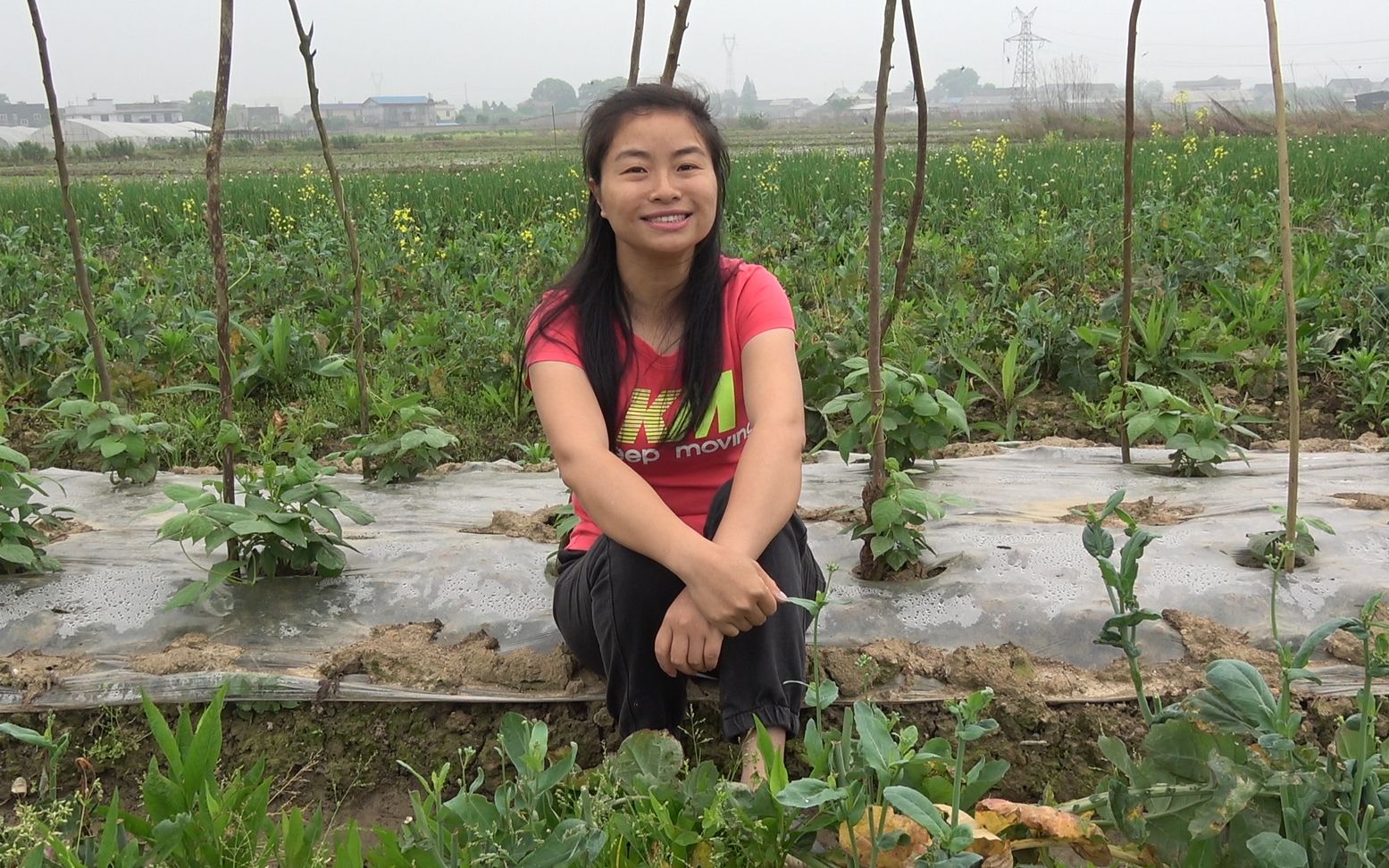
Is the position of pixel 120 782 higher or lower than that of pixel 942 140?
lower

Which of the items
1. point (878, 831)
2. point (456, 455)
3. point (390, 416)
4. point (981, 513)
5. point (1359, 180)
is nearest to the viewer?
point (878, 831)

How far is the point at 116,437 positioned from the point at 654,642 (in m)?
1.64

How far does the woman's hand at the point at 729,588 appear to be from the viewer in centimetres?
147

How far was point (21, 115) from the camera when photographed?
34125mm

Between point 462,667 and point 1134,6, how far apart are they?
205 centimetres

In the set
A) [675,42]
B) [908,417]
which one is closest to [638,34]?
[675,42]

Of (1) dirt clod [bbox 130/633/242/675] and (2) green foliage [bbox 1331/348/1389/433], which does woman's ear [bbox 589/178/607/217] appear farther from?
(2) green foliage [bbox 1331/348/1389/433]

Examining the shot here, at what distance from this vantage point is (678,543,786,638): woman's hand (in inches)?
57.8

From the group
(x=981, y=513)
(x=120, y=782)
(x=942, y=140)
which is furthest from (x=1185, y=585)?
(x=942, y=140)

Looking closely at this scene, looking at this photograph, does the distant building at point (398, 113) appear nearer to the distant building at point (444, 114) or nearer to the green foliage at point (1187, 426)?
the distant building at point (444, 114)

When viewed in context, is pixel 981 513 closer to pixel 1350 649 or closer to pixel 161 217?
pixel 1350 649

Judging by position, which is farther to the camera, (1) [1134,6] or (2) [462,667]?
(1) [1134,6]

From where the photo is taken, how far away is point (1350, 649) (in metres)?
1.85

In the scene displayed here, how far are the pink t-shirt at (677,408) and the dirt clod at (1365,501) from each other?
1.43m
